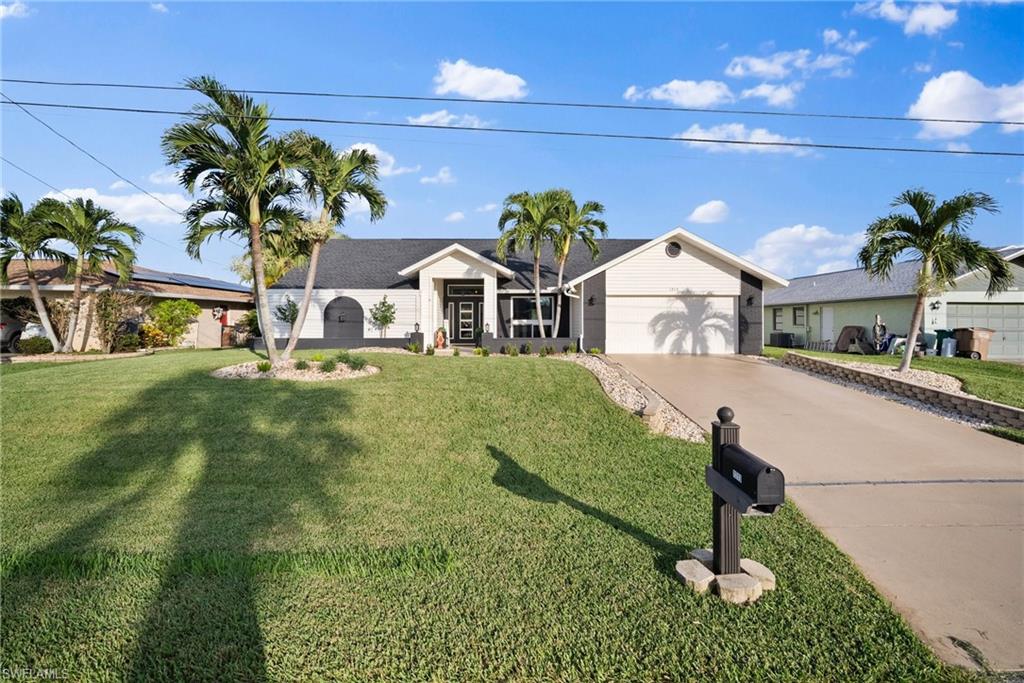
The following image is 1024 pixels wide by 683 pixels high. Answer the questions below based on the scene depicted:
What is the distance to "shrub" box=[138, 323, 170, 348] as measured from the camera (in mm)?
17953

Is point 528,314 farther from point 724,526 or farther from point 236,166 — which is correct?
point 724,526

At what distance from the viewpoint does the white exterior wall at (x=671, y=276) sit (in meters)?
17.5

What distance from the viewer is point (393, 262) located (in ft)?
71.9

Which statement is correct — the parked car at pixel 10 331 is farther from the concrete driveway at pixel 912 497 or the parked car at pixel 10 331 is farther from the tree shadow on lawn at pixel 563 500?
the concrete driveway at pixel 912 497

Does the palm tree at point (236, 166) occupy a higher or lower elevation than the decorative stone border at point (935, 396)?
higher

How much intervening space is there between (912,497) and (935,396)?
5829 mm

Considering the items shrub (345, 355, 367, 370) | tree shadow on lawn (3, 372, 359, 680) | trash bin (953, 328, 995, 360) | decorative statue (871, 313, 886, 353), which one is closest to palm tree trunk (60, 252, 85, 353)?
tree shadow on lawn (3, 372, 359, 680)

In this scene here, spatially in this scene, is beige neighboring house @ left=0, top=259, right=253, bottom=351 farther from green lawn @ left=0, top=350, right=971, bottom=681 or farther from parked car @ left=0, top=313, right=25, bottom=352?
green lawn @ left=0, top=350, right=971, bottom=681

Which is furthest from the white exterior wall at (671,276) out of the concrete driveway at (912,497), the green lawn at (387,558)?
the green lawn at (387,558)

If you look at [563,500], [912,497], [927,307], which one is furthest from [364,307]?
[927,307]

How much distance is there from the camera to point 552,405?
8633 mm

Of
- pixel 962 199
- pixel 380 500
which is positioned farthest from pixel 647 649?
pixel 962 199

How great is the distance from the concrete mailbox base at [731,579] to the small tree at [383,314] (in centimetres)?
1665

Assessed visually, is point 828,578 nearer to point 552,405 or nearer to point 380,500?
point 380,500
